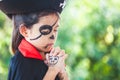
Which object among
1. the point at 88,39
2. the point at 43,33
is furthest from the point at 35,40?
the point at 88,39

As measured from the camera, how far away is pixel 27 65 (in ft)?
5.78

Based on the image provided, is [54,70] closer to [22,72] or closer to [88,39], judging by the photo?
[22,72]

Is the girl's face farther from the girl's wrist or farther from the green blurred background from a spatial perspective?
the green blurred background

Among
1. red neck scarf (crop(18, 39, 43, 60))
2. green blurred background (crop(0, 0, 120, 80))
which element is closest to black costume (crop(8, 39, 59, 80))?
red neck scarf (crop(18, 39, 43, 60))

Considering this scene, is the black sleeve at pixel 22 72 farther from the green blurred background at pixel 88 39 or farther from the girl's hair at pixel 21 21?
the green blurred background at pixel 88 39

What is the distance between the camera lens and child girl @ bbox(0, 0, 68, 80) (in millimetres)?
1771

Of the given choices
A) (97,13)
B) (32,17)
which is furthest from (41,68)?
(97,13)

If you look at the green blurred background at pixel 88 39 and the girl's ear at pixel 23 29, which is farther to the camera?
the green blurred background at pixel 88 39


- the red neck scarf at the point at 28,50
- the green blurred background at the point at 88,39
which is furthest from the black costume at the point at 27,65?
the green blurred background at the point at 88,39

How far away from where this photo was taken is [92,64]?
388 centimetres

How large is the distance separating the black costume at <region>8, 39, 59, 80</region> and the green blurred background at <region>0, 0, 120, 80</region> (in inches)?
66.2

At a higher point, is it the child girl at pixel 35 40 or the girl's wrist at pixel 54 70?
the child girl at pixel 35 40

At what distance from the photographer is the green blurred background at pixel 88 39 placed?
3553 mm

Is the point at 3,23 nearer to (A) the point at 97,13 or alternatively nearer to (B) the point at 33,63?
(A) the point at 97,13
